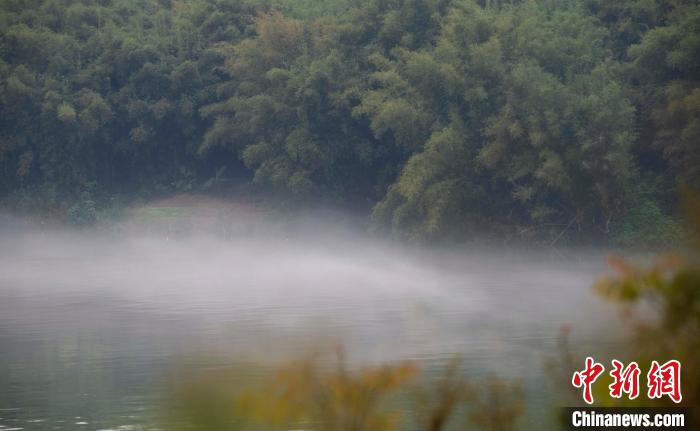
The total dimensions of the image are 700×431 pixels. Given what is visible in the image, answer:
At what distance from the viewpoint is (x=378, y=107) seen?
40812mm

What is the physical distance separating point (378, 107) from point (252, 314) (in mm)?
17025

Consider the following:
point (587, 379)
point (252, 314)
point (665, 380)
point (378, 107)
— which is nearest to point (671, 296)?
point (665, 380)

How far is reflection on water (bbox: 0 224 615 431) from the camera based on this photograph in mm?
17328

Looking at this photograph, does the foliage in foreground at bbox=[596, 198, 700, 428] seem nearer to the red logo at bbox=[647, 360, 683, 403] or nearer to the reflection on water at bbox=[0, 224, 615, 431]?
the red logo at bbox=[647, 360, 683, 403]

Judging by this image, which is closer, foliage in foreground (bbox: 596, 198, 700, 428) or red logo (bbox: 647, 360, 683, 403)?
foliage in foreground (bbox: 596, 198, 700, 428)

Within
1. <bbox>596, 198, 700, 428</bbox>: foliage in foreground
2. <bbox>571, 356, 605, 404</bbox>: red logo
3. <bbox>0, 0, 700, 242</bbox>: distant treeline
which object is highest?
<bbox>0, 0, 700, 242</bbox>: distant treeline

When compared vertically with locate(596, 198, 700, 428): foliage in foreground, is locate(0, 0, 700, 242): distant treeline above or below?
above

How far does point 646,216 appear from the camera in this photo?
36.6 meters

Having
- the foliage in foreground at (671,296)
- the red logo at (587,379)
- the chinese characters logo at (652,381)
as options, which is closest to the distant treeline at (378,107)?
the red logo at (587,379)

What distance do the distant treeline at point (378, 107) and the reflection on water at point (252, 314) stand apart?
2.03 meters

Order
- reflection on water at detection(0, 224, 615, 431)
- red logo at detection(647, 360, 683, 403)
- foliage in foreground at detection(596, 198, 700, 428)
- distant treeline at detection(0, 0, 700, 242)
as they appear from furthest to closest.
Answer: distant treeline at detection(0, 0, 700, 242) < reflection on water at detection(0, 224, 615, 431) < red logo at detection(647, 360, 683, 403) < foliage in foreground at detection(596, 198, 700, 428)

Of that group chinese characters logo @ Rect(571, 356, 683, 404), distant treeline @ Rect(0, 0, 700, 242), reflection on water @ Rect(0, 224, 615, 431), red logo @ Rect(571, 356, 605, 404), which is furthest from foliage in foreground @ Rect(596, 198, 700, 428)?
distant treeline @ Rect(0, 0, 700, 242)

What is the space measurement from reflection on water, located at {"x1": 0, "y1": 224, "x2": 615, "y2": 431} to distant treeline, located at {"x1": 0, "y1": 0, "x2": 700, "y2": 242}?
2027 millimetres

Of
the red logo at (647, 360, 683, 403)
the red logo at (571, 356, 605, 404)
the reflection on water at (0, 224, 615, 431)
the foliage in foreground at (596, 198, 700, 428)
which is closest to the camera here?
the foliage in foreground at (596, 198, 700, 428)
